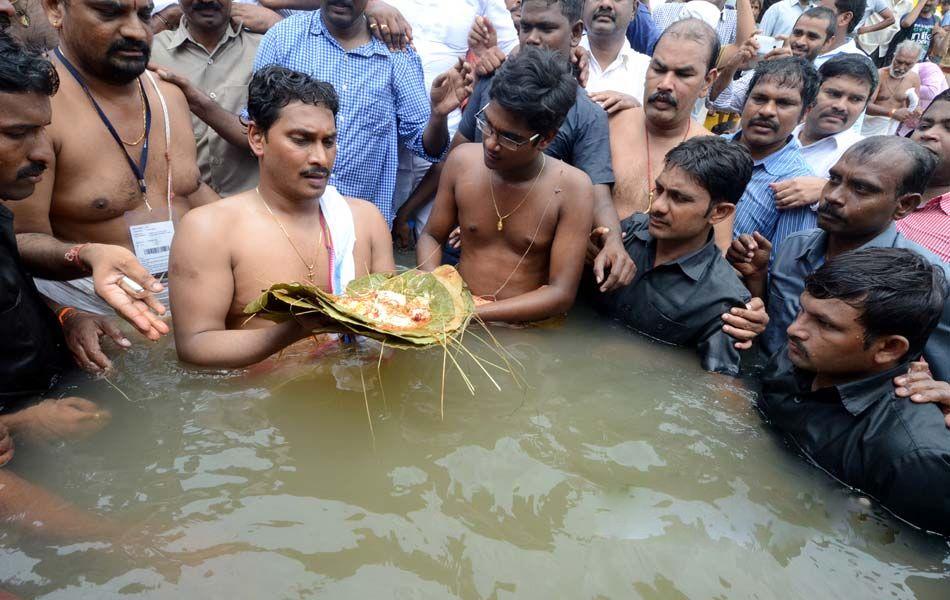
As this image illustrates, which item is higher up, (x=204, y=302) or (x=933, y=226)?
(x=933, y=226)

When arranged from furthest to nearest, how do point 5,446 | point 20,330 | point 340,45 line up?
point 340,45 → point 20,330 → point 5,446

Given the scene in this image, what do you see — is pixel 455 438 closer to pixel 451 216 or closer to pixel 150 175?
pixel 451 216

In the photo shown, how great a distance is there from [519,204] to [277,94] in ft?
4.97

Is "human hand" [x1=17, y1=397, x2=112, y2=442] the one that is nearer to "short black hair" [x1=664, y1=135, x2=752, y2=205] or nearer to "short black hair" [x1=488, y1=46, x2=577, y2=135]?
"short black hair" [x1=488, y1=46, x2=577, y2=135]

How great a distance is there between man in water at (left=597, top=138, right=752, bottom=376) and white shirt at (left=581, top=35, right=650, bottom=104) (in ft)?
5.17

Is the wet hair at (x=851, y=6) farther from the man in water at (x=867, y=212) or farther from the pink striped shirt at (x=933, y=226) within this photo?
the man in water at (x=867, y=212)

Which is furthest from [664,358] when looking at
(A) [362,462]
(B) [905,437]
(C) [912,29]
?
(C) [912,29]

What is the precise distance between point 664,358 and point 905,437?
1.34m

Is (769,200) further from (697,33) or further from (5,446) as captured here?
(5,446)

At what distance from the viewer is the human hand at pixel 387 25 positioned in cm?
448

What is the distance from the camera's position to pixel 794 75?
169 inches

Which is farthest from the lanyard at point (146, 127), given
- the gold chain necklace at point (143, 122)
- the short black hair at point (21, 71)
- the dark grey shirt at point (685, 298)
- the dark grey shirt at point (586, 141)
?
the dark grey shirt at point (685, 298)

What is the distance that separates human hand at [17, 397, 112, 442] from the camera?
2.68m

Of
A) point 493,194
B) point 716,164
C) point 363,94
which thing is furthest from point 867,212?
point 363,94
